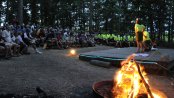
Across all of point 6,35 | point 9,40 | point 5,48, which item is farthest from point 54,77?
point 6,35

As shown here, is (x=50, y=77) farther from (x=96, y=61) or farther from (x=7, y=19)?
(x=7, y=19)

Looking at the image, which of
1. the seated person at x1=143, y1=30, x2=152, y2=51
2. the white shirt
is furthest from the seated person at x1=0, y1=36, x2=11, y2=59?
the seated person at x1=143, y1=30, x2=152, y2=51

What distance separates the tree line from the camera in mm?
39156

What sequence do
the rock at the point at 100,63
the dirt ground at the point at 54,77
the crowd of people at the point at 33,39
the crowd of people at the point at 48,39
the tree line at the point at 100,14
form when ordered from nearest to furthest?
1. the dirt ground at the point at 54,77
2. the rock at the point at 100,63
3. the crowd of people at the point at 33,39
4. the crowd of people at the point at 48,39
5. the tree line at the point at 100,14

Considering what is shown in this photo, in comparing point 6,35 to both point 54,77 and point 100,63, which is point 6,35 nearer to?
point 100,63

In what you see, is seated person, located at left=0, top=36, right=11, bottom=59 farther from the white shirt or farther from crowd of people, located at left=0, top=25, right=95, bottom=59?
the white shirt

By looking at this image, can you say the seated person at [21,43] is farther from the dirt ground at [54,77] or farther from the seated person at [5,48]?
the seated person at [5,48]

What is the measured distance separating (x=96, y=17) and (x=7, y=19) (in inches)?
532

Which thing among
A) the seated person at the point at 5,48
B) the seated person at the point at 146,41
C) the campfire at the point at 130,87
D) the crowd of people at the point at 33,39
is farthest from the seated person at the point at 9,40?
the seated person at the point at 146,41

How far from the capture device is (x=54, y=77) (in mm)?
12156

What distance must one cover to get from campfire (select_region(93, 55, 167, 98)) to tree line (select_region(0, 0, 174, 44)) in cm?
2988

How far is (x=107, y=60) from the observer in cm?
1684

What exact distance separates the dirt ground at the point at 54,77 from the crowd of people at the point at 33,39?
66cm

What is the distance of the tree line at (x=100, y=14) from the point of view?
1542 inches
